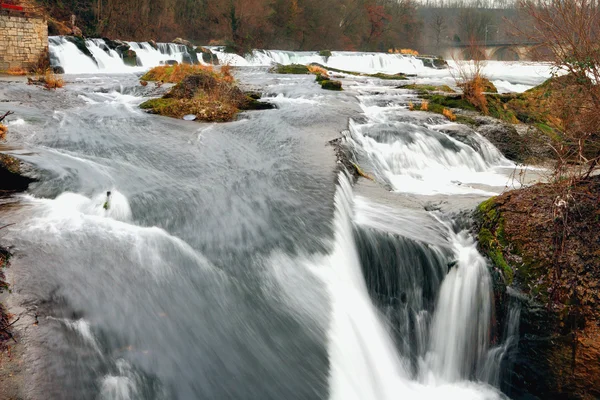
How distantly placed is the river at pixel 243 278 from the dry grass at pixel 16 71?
12319 millimetres

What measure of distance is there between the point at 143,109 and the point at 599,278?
1018 cm

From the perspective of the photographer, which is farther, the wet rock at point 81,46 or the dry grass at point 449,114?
the wet rock at point 81,46

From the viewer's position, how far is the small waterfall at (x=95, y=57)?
72.0 feet

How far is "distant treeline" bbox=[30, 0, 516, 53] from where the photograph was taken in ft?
113

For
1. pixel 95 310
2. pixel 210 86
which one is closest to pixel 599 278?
pixel 95 310

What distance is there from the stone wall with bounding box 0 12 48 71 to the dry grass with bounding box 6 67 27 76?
490 millimetres

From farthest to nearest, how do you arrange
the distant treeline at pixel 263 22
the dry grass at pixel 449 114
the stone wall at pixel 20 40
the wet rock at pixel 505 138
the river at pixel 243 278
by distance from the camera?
the distant treeline at pixel 263 22 → the stone wall at pixel 20 40 → the dry grass at pixel 449 114 → the wet rock at pixel 505 138 → the river at pixel 243 278

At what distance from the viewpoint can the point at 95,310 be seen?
3281mm

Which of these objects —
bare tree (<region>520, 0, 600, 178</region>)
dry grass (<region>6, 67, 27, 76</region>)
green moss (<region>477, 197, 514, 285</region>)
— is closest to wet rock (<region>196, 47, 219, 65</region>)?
dry grass (<region>6, 67, 27, 76</region>)

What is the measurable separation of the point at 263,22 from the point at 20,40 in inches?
1185

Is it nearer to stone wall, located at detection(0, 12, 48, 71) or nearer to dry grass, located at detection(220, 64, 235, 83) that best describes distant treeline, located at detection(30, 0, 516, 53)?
stone wall, located at detection(0, 12, 48, 71)

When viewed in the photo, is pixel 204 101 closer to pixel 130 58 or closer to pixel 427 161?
pixel 427 161

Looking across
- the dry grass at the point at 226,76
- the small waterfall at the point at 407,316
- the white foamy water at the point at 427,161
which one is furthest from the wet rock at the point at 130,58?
the small waterfall at the point at 407,316

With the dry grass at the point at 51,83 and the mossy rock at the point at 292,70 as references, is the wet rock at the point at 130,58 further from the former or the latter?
the dry grass at the point at 51,83
